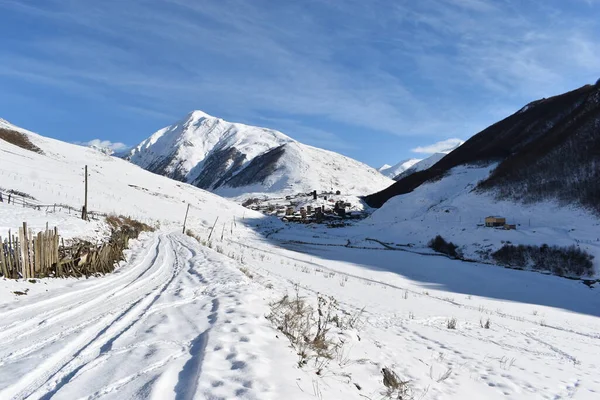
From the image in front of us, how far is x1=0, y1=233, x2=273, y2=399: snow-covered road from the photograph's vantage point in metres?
3.88

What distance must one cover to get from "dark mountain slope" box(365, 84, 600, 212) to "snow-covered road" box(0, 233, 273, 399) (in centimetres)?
3946

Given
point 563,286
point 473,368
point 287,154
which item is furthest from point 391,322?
point 287,154

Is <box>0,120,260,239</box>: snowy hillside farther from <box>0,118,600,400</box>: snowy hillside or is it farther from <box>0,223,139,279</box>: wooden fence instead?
<box>0,118,600,400</box>: snowy hillside

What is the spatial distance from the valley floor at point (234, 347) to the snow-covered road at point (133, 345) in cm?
2

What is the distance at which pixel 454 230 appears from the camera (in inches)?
1683

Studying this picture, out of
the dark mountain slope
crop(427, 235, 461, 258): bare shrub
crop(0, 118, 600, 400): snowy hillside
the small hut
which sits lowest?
crop(0, 118, 600, 400): snowy hillside

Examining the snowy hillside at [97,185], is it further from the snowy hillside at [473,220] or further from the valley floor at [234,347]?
the valley floor at [234,347]

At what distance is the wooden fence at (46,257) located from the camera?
11.0 meters

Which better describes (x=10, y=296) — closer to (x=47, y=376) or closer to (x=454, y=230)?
(x=47, y=376)

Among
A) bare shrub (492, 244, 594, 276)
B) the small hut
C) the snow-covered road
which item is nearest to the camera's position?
the snow-covered road

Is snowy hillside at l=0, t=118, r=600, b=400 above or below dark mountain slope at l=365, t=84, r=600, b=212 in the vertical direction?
below

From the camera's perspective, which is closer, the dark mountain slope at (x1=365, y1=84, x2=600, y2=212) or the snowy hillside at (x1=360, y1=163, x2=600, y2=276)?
the snowy hillside at (x1=360, y1=163, x2=600, y2=276)

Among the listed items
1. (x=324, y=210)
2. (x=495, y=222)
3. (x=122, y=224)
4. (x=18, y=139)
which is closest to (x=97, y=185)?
(x=18, y=139)

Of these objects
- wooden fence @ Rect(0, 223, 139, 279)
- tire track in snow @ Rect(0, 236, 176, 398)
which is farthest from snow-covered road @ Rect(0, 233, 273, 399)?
wooden fence @ Rect(0, 223, 139, 279)
